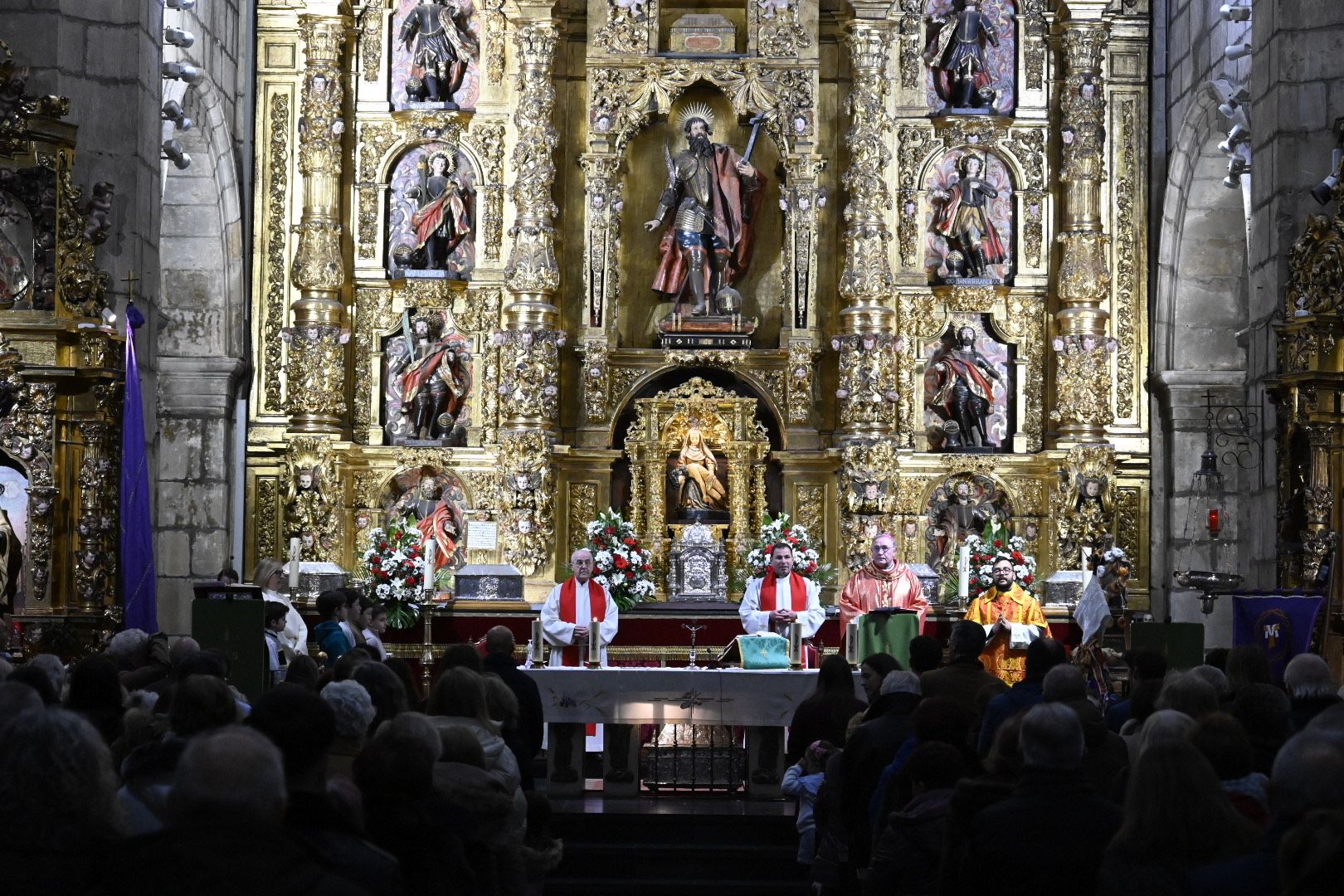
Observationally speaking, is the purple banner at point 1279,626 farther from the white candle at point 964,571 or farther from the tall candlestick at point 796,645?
the white candle at point 964,571

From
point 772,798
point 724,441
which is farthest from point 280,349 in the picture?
point 772,798

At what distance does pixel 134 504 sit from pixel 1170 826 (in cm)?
1043

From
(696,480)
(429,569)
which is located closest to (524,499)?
(429,569)

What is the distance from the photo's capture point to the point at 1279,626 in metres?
13.6

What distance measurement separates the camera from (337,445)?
67.4 feet

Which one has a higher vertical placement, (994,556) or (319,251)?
(319,251)

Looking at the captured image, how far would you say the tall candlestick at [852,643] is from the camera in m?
15.9

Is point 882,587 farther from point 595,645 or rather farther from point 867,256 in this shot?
point 595,645

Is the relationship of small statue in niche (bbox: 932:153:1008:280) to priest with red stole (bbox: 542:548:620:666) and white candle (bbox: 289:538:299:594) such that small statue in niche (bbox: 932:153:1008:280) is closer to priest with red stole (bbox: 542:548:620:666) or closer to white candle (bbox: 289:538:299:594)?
priest with red stole (bbox: 542:548:620:666)

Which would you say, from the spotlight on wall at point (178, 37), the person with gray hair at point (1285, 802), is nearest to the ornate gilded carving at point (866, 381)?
the spotlight on wall at point (178, 37)

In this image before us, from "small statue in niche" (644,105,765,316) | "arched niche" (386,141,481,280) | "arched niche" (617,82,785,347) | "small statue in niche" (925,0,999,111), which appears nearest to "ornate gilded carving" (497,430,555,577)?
"arched niche" (617,82,785,347)

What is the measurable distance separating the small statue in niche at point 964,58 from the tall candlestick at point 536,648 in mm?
8261

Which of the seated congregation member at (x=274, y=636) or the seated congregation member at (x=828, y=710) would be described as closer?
the seated congregation member at (x=828, y=710)

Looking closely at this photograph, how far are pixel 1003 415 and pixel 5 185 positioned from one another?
10857 millimetres
